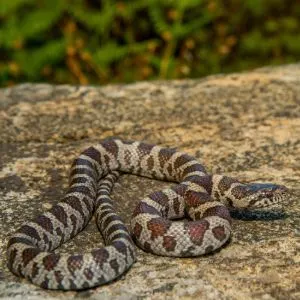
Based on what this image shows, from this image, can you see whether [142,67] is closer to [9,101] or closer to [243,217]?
[9,101]

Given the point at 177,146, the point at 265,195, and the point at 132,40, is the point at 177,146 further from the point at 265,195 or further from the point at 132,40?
the point at 132,40

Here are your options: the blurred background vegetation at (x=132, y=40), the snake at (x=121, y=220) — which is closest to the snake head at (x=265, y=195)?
the snake at (x=121, y=220)

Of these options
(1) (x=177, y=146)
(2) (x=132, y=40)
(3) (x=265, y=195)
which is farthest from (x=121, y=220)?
(2) (x=132, y=40)

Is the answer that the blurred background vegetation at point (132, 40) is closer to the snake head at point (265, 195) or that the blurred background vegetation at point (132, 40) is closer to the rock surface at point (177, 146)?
the rock surface at point (177, 146)

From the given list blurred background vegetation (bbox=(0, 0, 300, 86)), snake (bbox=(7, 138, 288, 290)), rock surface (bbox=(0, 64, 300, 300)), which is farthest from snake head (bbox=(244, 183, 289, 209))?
blurred background vegetation (bbox=(0, 0, 300, 86))

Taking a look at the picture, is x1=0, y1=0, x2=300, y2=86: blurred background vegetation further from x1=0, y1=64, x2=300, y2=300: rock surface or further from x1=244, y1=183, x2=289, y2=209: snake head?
x1=244, y1=183, x2=289, y2=209: snake head

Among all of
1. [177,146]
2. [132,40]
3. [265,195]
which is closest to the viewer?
[265,195]

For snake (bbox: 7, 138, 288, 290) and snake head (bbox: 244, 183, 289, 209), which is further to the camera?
snake head (bbox: 244, 183, 289, 209)
